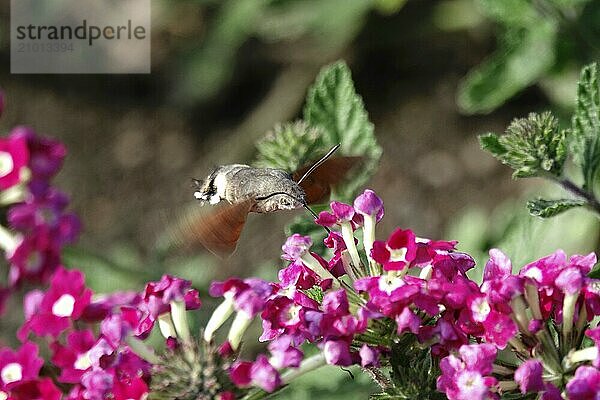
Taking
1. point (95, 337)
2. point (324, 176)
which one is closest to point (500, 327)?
point (324, 176)

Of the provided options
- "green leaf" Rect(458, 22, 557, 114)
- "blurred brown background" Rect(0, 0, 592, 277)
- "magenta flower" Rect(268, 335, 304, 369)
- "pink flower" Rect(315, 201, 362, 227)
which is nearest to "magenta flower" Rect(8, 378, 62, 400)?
"magenta flower" Rect(268, 335, 304, 369)

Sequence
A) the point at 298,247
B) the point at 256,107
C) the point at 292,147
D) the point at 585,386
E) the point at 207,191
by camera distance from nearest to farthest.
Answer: the point at 585,386, the point at 298,247, the point at 207,191, the point at 292,147, the point at 256,107

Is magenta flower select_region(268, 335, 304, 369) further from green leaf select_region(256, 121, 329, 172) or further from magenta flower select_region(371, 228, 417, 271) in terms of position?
green leaf select_region(256, 121, 329, 172)

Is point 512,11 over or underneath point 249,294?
over

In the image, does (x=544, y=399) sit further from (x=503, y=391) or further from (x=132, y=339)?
(x=132, y=339)

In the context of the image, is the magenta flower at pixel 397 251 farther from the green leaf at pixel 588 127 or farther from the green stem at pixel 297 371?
the green leaf at pixel 588 127

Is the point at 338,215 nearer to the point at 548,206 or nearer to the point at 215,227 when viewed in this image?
the point at 215,227

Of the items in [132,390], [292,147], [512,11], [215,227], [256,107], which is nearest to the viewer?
[132,390]

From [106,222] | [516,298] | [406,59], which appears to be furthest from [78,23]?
[516,298]
